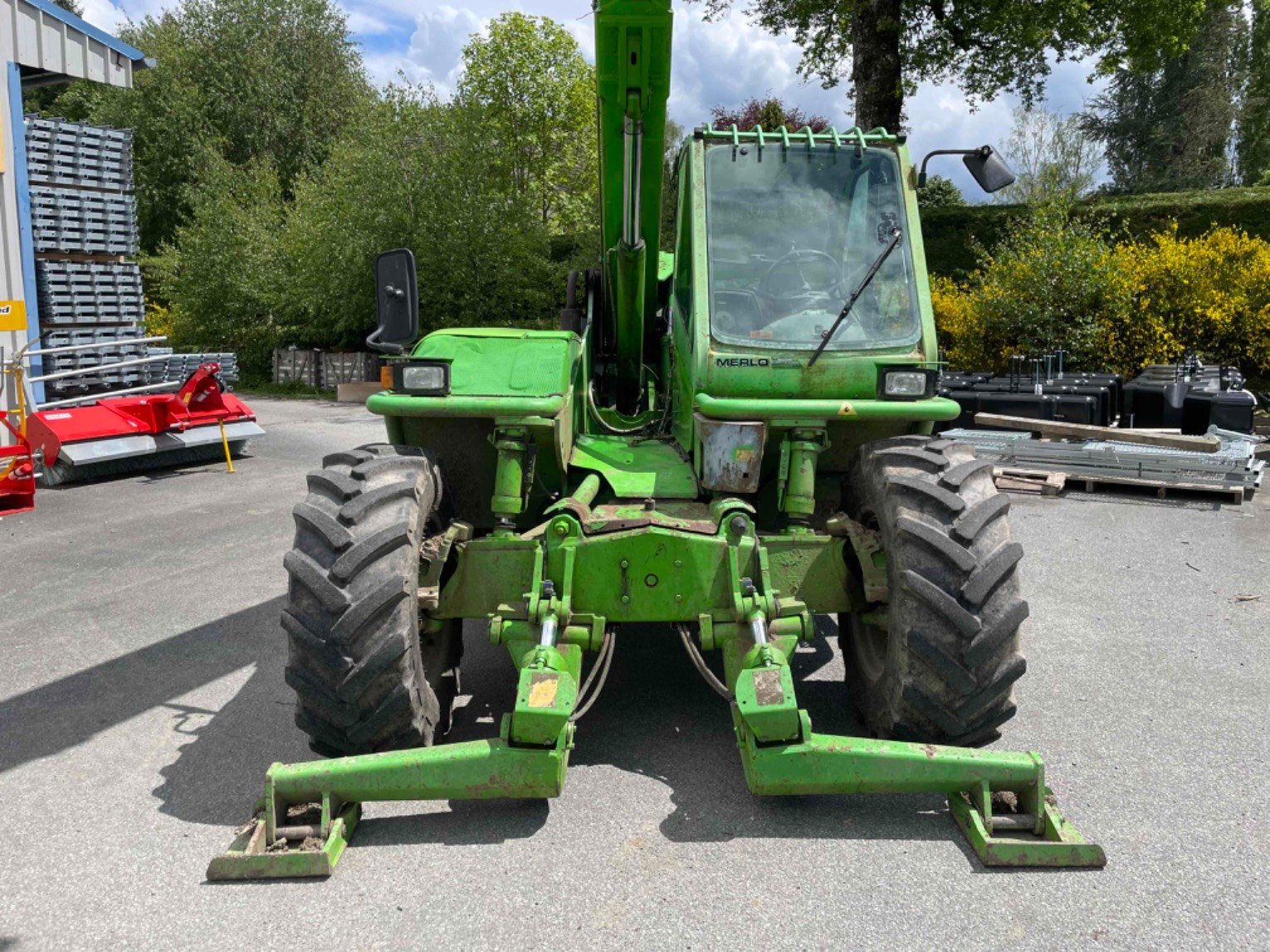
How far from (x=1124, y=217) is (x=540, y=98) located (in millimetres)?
19408

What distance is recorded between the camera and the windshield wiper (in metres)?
4.26

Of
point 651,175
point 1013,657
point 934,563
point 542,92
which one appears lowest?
point 1013,657

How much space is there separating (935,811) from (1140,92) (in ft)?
141

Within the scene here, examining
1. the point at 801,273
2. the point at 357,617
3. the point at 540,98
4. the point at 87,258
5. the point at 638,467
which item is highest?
the point at 540,98

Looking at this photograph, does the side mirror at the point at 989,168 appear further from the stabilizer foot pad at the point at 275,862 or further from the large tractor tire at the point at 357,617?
the stabilizer foot pad at the point at 275,862

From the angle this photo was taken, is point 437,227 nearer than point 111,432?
No

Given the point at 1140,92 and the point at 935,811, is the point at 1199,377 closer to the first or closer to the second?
the point at 935,811

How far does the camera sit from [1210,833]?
3.53 metres

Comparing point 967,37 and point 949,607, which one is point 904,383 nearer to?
point 949,607

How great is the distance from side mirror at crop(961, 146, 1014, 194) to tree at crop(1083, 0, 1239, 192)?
35942 mm

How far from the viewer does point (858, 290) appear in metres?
4.39

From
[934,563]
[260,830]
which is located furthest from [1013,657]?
[260,830]

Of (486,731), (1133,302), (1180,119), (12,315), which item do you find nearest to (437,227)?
(12,315)

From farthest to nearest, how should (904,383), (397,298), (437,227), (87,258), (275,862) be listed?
(437,227), (87,258), (904,383), (397,298), (275,862)
